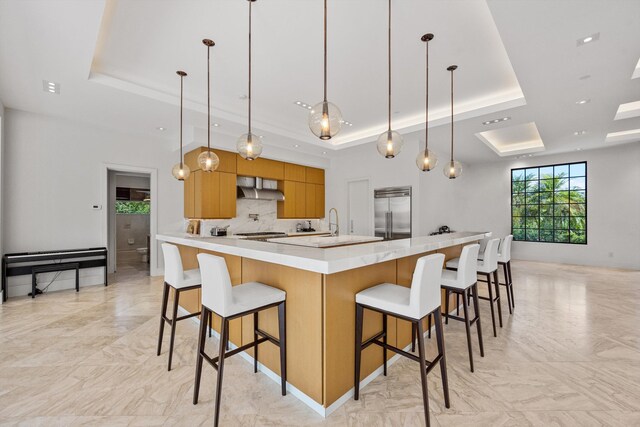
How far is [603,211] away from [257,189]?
26.6 feet

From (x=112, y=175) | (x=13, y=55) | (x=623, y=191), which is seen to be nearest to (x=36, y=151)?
(x=112, y=175)

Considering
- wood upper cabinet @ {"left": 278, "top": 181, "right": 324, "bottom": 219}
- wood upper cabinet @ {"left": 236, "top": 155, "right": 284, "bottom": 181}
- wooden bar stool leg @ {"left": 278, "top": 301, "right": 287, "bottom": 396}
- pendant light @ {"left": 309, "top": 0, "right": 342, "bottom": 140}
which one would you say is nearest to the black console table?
wood upper cabinet @ {"left": 236, "top": 155, "right": 284, "bottom": 181}

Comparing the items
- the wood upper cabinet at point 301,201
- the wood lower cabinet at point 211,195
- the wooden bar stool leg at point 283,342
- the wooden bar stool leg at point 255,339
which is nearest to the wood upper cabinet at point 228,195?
the wood lower cabinet at point 211,195

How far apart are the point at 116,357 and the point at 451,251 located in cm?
362

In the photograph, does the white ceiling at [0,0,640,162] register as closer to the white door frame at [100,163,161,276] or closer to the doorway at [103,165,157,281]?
the white door frame at [100,163,161,276]

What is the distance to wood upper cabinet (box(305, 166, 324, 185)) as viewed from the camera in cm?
709

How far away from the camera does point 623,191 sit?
6434mm

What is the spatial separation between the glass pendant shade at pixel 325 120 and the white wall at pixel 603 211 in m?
7.69

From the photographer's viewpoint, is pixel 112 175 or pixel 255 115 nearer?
pixel 255 115

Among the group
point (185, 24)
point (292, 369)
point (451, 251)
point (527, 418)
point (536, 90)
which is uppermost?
point (185, 24)

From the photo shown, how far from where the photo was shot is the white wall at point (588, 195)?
6.05 meters

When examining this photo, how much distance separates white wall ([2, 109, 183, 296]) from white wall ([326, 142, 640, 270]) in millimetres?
4607

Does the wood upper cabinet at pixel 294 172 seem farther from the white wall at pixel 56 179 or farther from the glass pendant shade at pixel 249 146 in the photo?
the glass pendant shade at pixel 249 146

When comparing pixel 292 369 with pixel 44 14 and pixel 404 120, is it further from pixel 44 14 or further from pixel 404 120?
pixel 404 120
